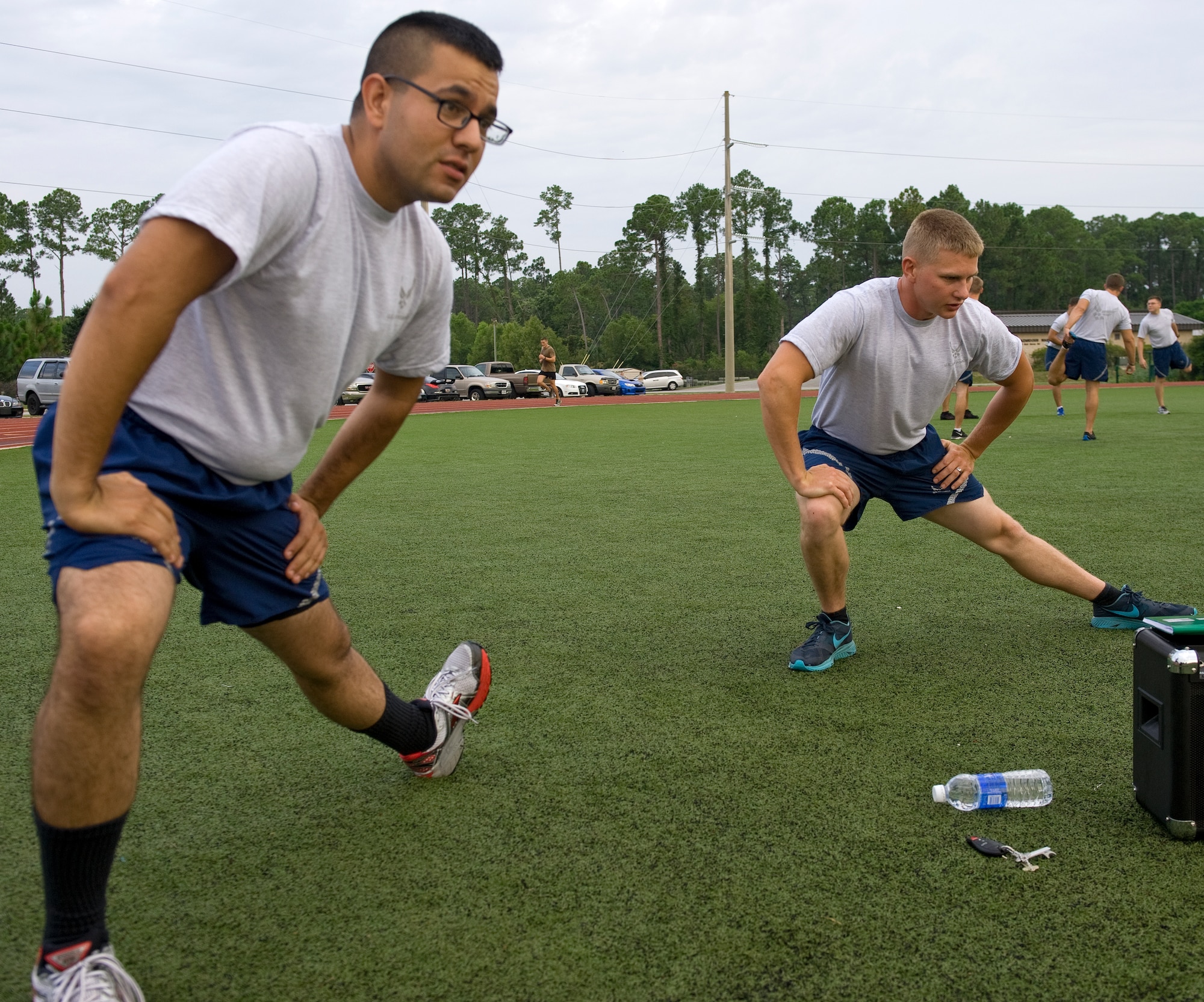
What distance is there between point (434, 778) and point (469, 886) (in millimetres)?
666

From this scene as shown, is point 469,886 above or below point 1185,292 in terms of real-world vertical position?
below

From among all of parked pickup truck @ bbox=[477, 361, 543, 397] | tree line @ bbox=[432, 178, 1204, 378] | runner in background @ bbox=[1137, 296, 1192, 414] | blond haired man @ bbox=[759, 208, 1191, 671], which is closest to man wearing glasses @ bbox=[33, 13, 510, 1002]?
blond haired man @ bbox=[759, 208, 1191, 671]

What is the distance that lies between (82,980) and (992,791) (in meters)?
2.10

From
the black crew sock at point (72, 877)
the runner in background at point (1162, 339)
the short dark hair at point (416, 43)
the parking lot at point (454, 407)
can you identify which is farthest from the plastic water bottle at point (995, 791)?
the parking lot at point (454, 407)

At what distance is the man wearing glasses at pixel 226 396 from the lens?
5.68 ft

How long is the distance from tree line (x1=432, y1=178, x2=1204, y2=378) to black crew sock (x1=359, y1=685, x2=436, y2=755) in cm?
7535

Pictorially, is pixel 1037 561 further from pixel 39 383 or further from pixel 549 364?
pixel 39 383

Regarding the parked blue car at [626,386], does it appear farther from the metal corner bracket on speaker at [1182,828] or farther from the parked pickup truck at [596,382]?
the metal corner bracket on speaker at [1182,828]

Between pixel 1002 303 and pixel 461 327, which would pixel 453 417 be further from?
pixel 1002 303

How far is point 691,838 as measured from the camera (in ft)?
8.16

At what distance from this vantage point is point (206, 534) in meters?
2.11

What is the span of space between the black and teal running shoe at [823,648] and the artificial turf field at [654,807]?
0.17ft

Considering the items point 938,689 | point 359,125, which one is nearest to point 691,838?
point 938,689

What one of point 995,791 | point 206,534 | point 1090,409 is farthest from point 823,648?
point 1090,409
